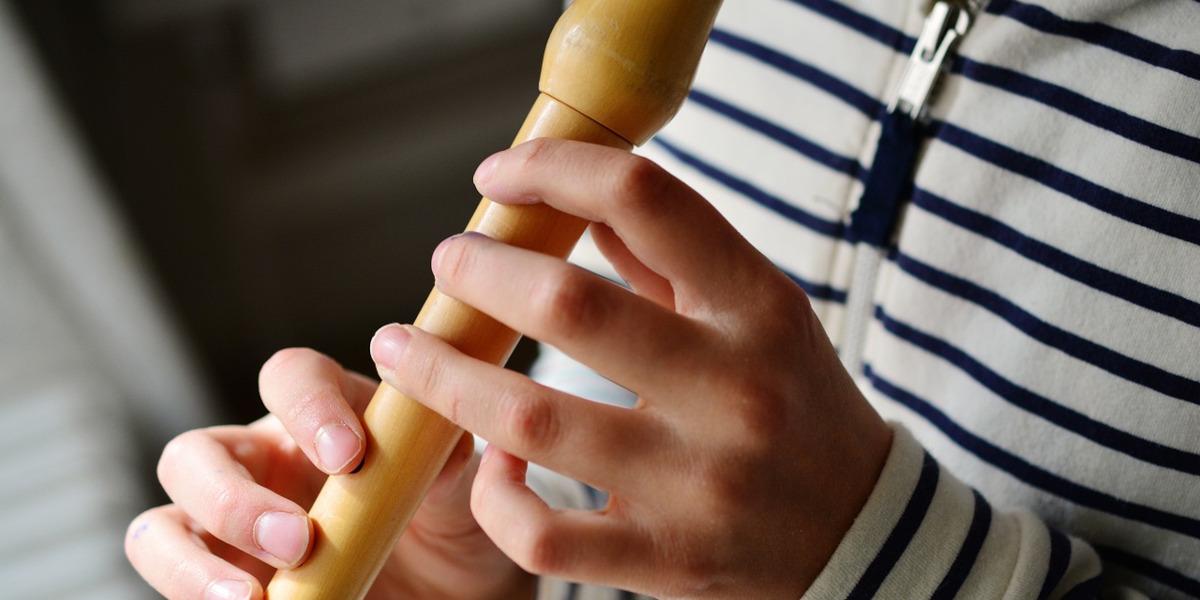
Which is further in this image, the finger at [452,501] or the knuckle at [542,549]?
the finger at [452,501]

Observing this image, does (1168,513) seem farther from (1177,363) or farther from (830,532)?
(830,532)

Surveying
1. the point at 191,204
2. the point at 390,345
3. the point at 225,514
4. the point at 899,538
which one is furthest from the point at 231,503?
the point at 191,204

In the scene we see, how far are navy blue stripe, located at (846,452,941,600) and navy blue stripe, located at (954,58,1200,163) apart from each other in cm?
16

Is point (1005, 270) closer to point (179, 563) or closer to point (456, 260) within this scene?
point (456, 260)

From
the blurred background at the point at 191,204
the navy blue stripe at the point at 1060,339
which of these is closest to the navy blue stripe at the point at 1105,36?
the navy blue stripe at the point at 1060,339

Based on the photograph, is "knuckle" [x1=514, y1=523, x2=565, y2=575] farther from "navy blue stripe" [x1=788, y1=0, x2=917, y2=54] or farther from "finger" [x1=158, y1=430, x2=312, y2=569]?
"navy blue stripe" [x1=788, y1=0, x2=917, y2=54]

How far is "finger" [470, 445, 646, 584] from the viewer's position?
29cm

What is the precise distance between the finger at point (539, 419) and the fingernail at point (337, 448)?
0.15 ft

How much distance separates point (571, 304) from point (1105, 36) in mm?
256

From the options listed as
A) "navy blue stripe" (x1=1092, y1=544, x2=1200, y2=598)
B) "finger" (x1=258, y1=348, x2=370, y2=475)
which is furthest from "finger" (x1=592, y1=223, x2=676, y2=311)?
"navy blue stripe" (x1=1092, y1=544, x2=1200, y2=598)

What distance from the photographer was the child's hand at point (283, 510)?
0.34 metres

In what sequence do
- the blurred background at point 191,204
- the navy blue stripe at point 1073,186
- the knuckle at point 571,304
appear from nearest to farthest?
the knuckle at point 571,304 < the navy blue stripe at point 1073,186 < the blurred background at point 191,204

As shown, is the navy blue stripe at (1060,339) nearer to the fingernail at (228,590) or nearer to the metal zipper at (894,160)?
the metal zipper at (894,160)

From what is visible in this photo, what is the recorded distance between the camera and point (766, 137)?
491mm
